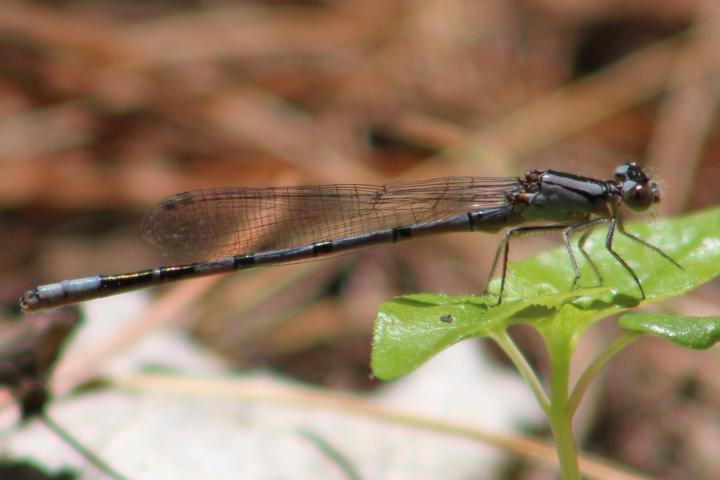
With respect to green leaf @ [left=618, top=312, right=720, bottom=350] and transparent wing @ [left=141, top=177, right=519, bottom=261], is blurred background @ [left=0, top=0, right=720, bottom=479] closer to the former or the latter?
transparent wing @ [left=141, top=177, right=519, bottom=261]

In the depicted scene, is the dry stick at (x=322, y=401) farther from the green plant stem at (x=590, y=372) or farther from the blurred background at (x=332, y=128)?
the green plant stem at (x=590, y=372)

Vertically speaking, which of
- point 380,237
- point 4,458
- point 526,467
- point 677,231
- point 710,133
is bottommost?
point 4,458

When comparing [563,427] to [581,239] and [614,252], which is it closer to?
[614,252]

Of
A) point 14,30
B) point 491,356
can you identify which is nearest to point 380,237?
point 491,356

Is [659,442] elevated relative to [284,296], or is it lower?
lower

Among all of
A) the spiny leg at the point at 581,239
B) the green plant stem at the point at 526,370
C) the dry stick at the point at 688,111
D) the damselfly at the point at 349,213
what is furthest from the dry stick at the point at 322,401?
the dry stick at the point at 688,111

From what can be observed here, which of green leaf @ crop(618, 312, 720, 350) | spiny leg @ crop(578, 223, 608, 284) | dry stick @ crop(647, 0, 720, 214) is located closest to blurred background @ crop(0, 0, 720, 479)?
dry stick @ crop(647, 0, 720, 214)

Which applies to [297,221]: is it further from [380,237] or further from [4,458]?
[4,458]
